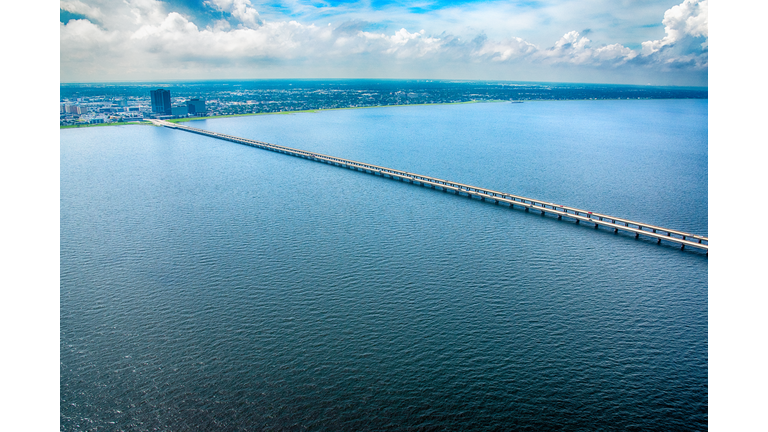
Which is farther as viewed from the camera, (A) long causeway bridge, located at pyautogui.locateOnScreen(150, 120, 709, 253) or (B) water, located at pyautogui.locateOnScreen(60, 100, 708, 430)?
(A) long causeway bridge, located at pyautogui.locateOnScreen(150, 120, 709, 253)

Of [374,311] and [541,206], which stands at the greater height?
[541,206]

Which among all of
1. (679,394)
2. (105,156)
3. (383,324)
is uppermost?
(105,156)

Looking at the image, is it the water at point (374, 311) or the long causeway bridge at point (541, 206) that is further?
the long causeway bridge at point (541, 206)

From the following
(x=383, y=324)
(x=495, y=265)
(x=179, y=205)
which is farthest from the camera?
(x=179, y=205)

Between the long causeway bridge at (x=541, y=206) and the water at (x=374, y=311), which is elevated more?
the long causeway bridge at (x=541, y=206)

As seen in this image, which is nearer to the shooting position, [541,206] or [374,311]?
[374,311]

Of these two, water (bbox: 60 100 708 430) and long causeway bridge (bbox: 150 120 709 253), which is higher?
long causeway bridge (bbox: 150 120 709 253)

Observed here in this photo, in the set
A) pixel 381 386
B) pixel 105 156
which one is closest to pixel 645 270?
pixel 381 386

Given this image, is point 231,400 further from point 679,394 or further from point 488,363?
point 679,394
